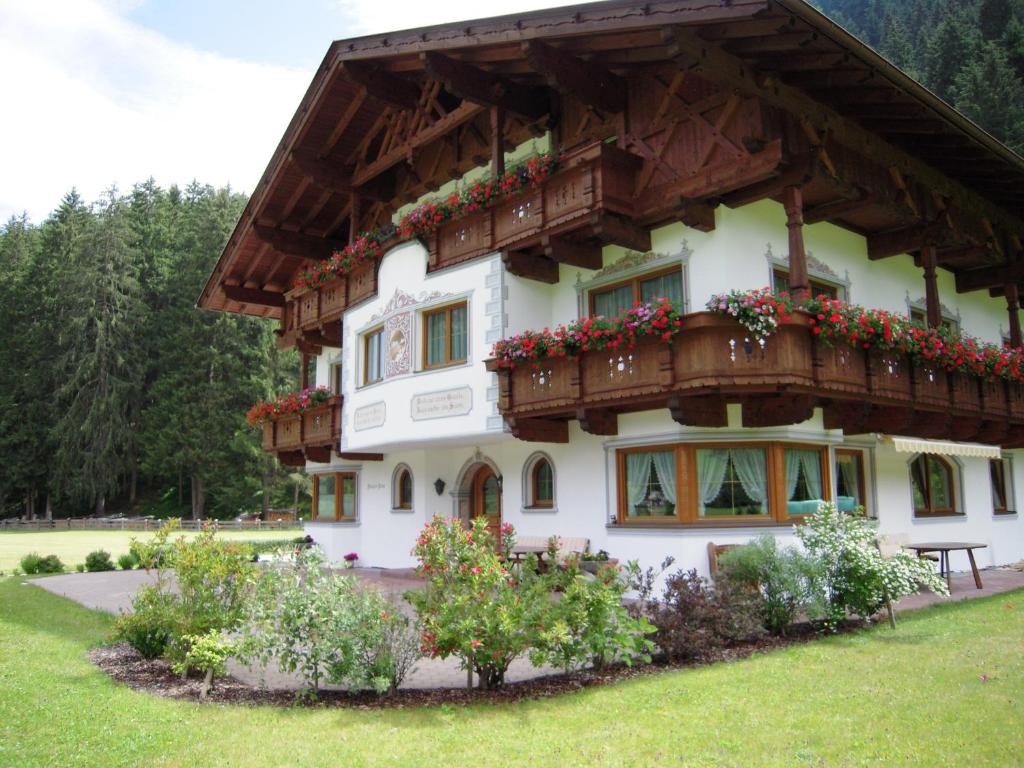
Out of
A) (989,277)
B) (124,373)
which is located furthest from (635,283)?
(124,373)

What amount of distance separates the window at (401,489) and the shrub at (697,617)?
10936mm

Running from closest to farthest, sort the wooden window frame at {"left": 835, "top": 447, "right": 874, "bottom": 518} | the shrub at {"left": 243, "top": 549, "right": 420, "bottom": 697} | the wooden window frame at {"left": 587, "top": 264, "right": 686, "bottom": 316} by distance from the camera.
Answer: the shrub at {"left": 243, "top": 549, "right": 420, "bottom": 697} < the wooden window frame at {"left": 587, "top": 264, "right": 686, "bottom": 316} < the wooden window frame at {"left": 835, "top": 447, "right": 874, "bottom": 518}

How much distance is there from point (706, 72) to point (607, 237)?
299 centimetres

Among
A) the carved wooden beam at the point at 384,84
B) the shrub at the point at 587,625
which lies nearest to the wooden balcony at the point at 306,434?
the carved wooden beam at the point at 384,84

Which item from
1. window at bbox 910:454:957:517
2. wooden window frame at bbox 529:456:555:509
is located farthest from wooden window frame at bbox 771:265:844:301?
wooden window frame at bbox 529:456:555:509

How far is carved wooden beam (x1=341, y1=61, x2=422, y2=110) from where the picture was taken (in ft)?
54.7

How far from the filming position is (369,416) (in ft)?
57.5

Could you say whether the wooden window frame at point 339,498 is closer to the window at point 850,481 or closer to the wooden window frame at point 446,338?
the wooden window frame at point 446,338

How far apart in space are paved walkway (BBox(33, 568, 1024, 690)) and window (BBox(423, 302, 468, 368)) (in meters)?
4.02

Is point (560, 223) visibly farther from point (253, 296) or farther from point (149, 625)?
point (253, 296)

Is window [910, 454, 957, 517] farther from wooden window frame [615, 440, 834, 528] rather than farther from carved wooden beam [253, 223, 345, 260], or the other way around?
carved wooden beam [253, 223, 345, 260]

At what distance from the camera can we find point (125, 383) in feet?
186

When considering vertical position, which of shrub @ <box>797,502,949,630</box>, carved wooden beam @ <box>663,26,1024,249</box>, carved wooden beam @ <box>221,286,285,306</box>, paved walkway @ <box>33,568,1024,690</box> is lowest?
paved walkway @ <box>33,568,1024,690</box>

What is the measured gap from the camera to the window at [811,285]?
13.6 meters
